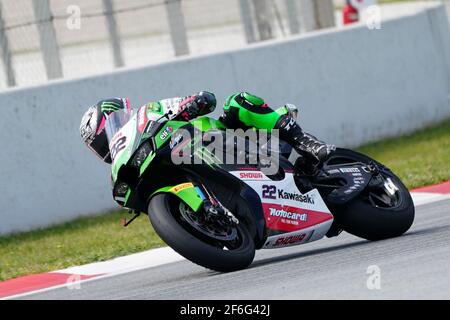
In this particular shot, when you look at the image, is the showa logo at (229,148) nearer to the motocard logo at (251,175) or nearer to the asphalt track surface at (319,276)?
the motocard logo at (251,175)

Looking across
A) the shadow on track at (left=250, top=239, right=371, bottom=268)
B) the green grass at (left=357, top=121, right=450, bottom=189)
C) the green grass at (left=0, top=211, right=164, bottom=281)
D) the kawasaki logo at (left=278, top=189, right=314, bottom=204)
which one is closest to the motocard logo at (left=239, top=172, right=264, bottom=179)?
the kawasaki logo at (left=278, top=189, right=314, bottom=204)

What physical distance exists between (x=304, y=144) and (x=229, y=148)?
22.5 inches

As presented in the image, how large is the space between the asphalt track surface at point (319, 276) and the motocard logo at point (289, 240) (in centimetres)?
13

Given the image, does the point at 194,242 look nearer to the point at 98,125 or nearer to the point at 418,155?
the point at 98,125

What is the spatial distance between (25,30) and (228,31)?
3640 millimetres

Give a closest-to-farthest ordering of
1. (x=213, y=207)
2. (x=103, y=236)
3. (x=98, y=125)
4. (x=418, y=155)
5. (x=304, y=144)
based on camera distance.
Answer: (x=213, y=207) → (x=98, y=125) → (x=304, y=144) → (x=103, y=236) → (x=418, y=155)

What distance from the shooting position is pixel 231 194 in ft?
24.3

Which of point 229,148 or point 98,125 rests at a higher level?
point 98,125

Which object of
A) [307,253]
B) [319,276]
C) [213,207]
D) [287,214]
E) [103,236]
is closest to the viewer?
[319,276]

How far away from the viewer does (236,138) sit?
24.8 feet

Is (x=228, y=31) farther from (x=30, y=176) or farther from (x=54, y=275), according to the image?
(x=54, y=275)

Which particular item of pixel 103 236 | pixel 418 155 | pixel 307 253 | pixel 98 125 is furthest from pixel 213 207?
pixel 418 155
